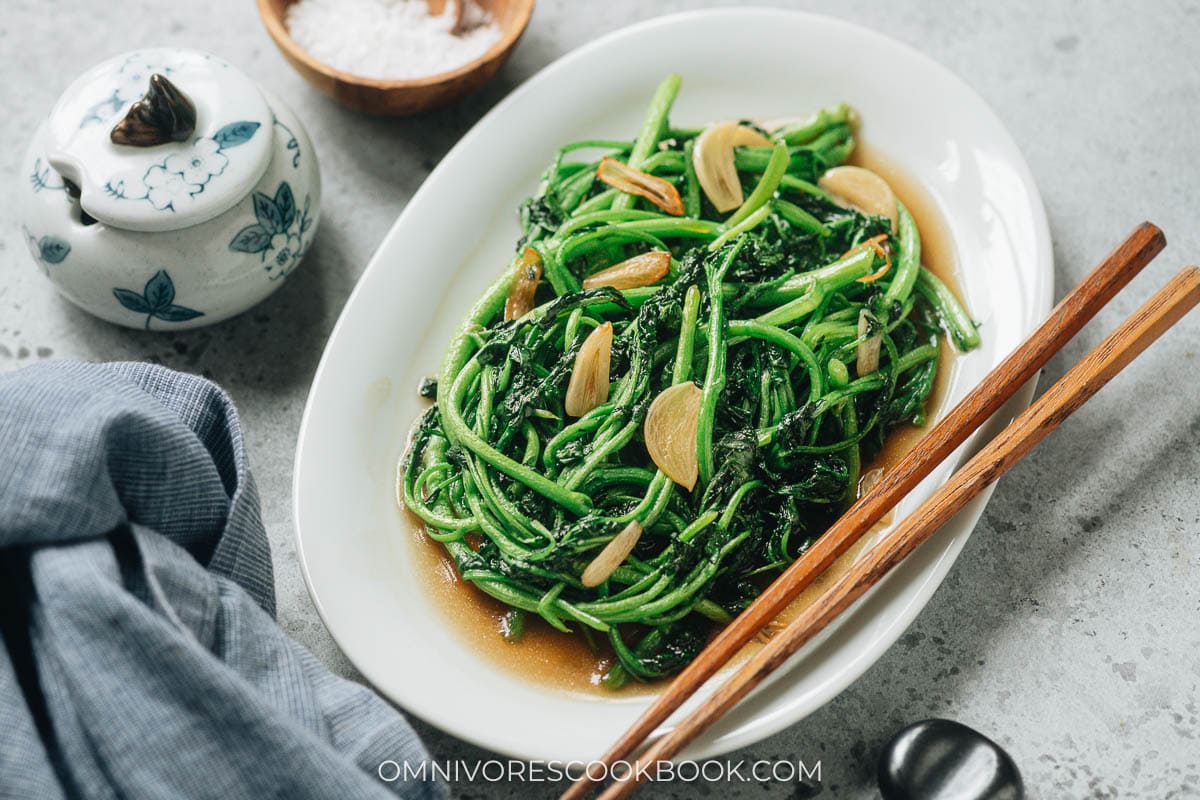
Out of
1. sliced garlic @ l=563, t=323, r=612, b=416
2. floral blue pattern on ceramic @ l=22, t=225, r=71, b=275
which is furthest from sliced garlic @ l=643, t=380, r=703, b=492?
floral blue pattern on ceramic @ l=22, t=225, r=71, b=275

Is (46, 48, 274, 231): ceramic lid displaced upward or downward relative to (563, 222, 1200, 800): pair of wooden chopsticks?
downward

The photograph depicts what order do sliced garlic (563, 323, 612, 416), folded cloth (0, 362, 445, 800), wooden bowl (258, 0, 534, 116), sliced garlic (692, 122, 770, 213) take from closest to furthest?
folded cloth (0, 362, 445, 800) < sliced garlic (563, 323, 612, 416) < sliced garlic (692, 122, 770, 213) < wooden bowl (258, 0, 534, 116)

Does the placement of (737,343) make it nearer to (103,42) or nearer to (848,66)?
(848,66)

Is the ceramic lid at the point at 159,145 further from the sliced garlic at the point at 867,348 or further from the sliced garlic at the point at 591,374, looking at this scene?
the sliced garlic at the point at 867,348

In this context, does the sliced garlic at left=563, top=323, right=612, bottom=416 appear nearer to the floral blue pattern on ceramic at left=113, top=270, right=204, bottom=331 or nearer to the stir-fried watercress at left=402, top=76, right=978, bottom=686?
the stir-fried watercress at left=402, top=76, right=978, bottom=686

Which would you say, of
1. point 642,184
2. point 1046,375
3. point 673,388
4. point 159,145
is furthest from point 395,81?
point 1046,375

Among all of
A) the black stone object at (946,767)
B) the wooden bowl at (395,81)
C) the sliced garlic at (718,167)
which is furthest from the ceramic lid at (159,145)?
the black stone object at (946,767)
